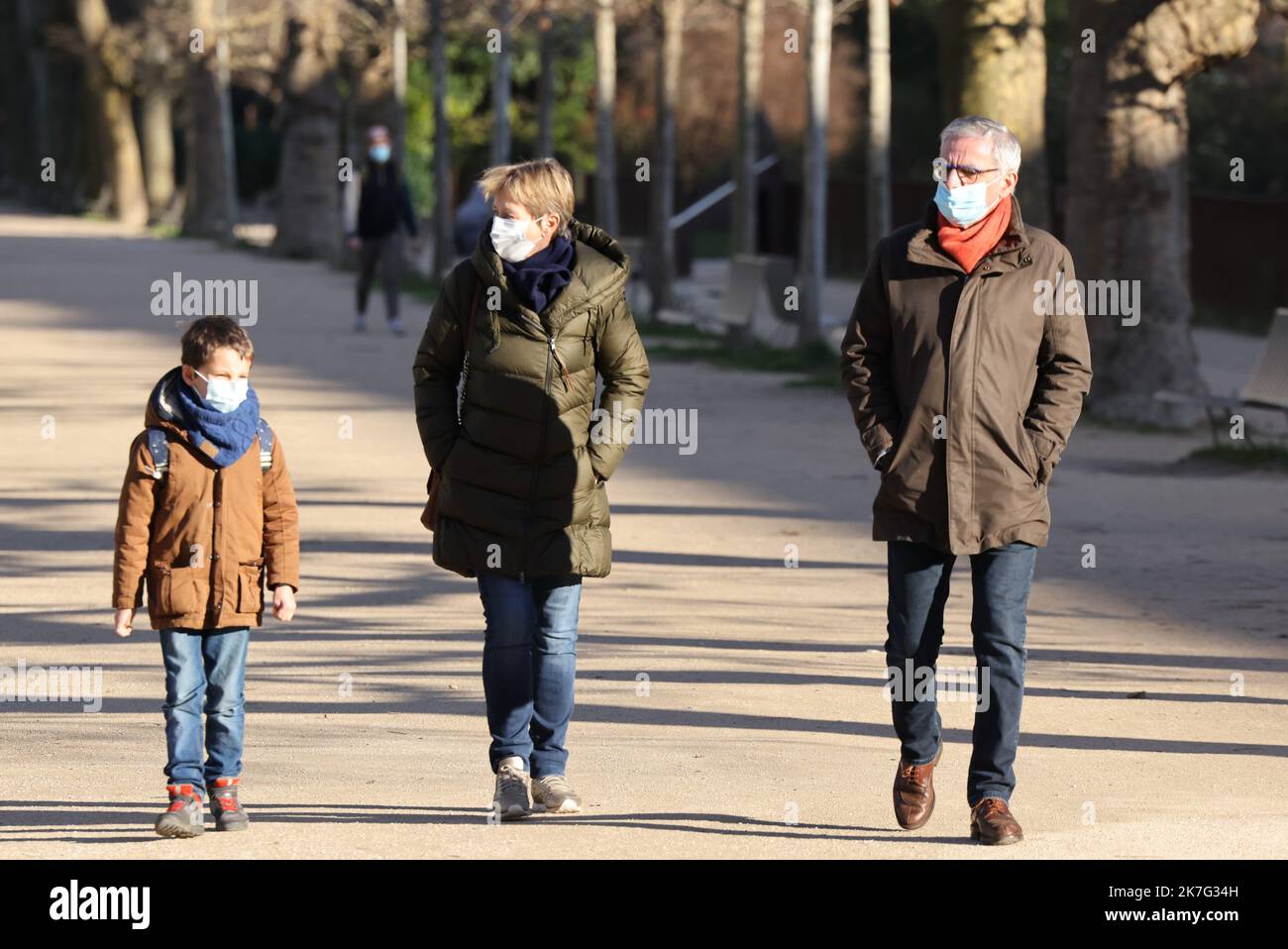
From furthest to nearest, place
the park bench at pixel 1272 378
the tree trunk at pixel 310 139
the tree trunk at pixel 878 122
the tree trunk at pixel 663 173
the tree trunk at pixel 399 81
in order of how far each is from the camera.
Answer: the tree trunk at pixel 310 139, the tree trunk at pixel 399 81, the tree trunk at pixel 663 173, the tree trunk at pixel 878 122, the park bench at pixel 1272 378

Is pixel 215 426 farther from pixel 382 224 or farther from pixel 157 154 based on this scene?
pixel 157 154

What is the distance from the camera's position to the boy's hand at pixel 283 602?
20.2 ft

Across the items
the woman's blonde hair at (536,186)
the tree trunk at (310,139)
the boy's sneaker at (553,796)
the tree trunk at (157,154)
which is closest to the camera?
the woman's blonde hair at (536,186)

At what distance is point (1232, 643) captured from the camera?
908cm

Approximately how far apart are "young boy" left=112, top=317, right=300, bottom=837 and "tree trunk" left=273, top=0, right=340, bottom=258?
1441 inches

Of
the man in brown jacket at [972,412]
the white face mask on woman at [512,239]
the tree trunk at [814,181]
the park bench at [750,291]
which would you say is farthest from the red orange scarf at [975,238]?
the park bench at [750,291]

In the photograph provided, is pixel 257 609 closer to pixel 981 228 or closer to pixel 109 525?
pixel 981 228

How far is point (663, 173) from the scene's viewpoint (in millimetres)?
26391

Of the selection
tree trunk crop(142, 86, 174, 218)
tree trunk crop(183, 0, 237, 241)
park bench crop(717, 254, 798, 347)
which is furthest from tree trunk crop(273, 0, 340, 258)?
tree trunk crop(142, 86, 174, 218)

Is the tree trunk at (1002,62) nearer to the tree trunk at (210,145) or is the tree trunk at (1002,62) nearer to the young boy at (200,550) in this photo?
the young boy at (200,550)

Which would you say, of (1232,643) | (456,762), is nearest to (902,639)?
(456,762)

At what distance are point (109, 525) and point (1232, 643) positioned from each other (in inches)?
228

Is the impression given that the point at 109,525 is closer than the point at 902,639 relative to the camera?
No
